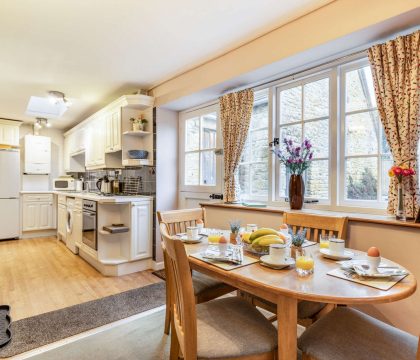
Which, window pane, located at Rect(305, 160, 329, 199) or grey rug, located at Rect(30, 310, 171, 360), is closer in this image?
grey rug, located at Rect(30, 310, 171, 360)

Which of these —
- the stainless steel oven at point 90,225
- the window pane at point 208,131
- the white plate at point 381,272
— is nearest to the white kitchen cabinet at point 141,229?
the stainless steel oven at point 90,225

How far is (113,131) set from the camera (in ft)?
12.6

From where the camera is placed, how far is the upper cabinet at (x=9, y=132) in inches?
205

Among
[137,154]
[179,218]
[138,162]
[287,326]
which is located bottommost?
[287,326]

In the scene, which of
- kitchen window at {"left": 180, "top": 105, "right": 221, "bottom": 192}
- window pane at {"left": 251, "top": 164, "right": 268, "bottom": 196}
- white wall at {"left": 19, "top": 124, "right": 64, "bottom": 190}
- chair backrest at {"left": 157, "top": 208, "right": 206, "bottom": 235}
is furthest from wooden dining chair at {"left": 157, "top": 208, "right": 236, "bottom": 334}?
white wall at {"left": 19, "top": 124, "right": 64, "bottom": 190}

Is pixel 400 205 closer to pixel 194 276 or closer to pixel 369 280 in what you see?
pixel 369 280

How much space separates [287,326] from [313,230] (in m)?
1.05

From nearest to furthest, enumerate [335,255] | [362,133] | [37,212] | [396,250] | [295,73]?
1. [335,255]
2. [396,250]
3. [362,133]
4. [295,73]
5. [37,212]

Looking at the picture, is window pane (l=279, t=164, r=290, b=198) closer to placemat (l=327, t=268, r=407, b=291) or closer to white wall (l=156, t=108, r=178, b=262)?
placemat (l=327, t=268, r=407, b=291)

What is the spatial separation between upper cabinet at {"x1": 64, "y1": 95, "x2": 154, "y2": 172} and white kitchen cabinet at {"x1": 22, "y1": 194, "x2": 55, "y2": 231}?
1599 mm

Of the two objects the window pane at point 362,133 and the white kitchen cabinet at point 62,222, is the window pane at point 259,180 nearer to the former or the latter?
the window pane at point 362,133

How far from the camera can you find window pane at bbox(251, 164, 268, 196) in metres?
2.82

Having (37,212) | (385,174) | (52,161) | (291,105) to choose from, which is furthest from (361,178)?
(52,161)

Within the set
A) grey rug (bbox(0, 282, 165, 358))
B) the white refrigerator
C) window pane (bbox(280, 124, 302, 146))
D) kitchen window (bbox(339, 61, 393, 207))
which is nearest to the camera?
grey rug (bbox(0, 282, 165, 358))
